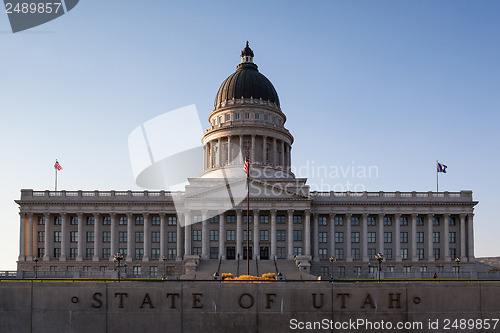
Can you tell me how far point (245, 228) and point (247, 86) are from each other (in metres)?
33.1

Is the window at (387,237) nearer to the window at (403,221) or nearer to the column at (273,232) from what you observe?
the window at (403,221)

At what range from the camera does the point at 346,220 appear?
3482 inches

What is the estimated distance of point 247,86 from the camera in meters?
105

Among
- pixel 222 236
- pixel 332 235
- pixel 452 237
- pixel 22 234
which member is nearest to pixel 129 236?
pixel 222 236

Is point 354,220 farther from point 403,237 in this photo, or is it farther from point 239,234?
point 239,234

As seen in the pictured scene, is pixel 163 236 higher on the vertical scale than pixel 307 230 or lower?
lower

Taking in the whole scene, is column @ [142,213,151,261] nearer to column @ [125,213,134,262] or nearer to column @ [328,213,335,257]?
column @ [125,213,134,262]

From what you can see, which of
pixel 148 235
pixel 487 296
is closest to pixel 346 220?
pixel 148 235

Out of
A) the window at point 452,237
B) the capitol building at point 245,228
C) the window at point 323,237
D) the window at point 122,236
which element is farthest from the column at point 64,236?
the window at point 452,237

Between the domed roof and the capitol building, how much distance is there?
2336 centimetres

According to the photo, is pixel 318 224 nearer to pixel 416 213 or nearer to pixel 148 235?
pixel 416 213

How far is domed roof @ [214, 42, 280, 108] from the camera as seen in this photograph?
104m

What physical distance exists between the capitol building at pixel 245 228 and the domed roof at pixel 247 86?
23365 millimetres

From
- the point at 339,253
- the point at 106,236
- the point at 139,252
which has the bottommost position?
the point at 339,253
